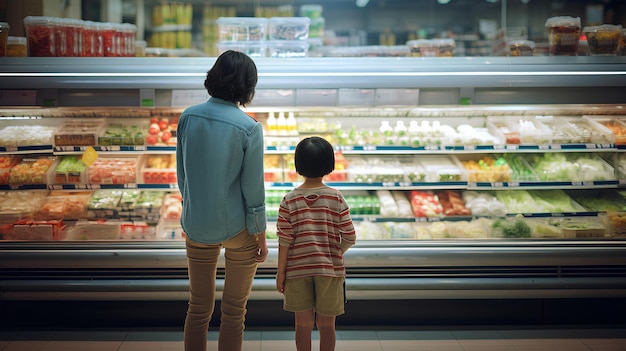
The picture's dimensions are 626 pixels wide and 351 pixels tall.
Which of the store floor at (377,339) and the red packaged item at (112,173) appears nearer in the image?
the store floor at (377,339)

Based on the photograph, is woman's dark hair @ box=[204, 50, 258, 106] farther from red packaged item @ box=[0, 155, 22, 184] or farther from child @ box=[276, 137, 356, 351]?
red packaged item @ box=[0, 155, 22, 184]

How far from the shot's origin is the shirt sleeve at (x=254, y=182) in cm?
243

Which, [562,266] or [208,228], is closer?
[208,228]

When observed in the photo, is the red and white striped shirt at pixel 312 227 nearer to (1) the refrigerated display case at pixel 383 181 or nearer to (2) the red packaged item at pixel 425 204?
(1) the refrigerated display case at pixel 383 181

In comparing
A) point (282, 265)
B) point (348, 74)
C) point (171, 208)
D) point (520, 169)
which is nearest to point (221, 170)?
point (282, 265)

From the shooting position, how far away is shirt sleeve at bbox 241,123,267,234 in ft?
7.97

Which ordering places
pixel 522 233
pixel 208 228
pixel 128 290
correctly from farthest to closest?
1. pixel 522 233
2. pixel 128 290
3. pixel 208 228

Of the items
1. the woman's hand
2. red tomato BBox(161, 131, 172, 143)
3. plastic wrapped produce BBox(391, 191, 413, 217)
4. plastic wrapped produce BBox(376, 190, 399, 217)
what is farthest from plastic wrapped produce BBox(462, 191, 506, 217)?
red tomato BBox(161, 131, 172, 143)

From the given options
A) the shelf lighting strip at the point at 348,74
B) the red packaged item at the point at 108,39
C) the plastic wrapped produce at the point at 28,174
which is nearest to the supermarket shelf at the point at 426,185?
the plastic wrapped produce at the point at 28,174

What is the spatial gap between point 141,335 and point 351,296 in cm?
141

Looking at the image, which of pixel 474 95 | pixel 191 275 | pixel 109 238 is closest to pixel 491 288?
pixel 474 95

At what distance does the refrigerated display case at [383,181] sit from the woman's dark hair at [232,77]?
2.98ft

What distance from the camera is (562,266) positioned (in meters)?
3.49

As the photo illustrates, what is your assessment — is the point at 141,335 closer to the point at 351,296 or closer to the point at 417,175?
the point at 351,296
